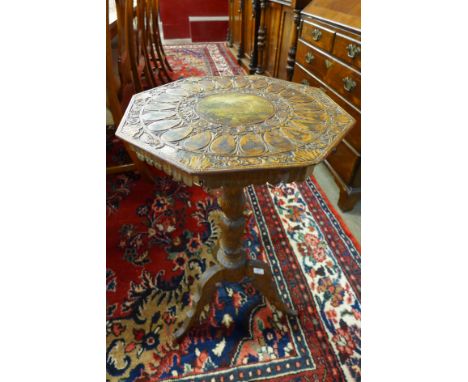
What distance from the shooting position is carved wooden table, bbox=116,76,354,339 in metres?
0.78

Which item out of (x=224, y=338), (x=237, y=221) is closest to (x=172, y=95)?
(x=237, y=221)

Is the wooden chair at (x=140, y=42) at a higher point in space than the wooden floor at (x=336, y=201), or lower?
higher

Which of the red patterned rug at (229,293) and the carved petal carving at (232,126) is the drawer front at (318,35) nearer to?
the carved petal carving at (232,126)

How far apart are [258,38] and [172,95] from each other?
9.18ft

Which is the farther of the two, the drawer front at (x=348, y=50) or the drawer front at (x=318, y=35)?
the drawer front at (x=318, y=35)

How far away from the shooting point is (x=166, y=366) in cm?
120

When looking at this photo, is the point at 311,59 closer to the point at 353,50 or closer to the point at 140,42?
the point at 353,50

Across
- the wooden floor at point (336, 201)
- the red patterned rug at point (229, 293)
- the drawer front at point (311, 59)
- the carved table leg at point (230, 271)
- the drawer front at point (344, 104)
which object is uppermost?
the drawer front at point (311, 59)

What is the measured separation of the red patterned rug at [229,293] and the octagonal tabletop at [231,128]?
0.87 meters

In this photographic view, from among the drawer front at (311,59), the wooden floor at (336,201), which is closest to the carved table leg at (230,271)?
the wooden floor at (336,201)

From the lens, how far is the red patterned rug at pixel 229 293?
1.21 meters

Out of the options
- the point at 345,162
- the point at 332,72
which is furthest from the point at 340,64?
the point at 345,162

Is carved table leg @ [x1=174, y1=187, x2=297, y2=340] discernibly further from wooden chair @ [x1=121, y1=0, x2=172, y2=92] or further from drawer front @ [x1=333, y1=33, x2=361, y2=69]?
wooden chair @ [x1=121, y1=0, x2=172, y2=92]

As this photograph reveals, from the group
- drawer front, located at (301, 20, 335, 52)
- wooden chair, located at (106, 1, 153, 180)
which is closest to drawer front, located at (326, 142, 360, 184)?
drawer front, located at (301, 20, 335, 52)
